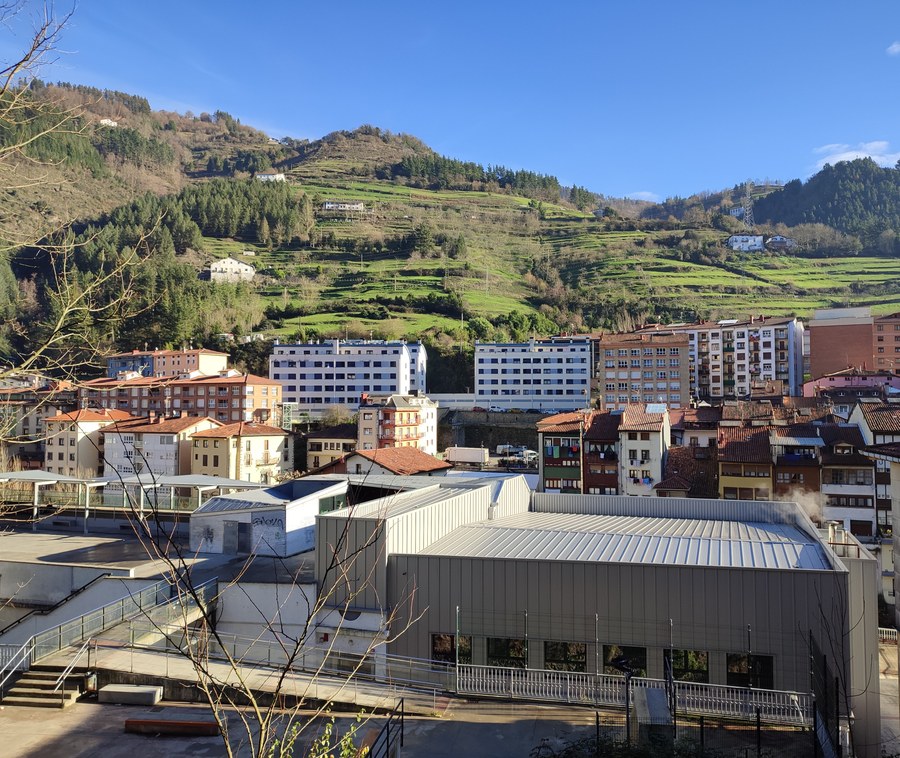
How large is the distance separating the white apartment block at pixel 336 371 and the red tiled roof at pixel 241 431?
57.6 feet

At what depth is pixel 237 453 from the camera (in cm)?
5081

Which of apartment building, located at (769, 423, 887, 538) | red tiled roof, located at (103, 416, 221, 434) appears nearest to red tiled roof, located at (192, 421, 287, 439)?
red tiled roof, located at (103, 416, 221, 434)

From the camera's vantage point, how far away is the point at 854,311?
75.0 metres

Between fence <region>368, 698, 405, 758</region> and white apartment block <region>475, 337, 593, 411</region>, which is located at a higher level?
white apartment block <region>475, 337, 593, 411</region>

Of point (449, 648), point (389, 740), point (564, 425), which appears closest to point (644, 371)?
point (564, 425)

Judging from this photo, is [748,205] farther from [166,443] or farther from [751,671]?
[751,671]

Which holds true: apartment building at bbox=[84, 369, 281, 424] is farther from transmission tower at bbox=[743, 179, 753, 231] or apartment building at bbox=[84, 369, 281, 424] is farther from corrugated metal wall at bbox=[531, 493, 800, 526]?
transmission tower at bbox=[743, 179, 753, 231]

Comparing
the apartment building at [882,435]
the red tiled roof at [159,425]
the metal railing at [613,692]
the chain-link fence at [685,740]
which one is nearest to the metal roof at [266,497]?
the metal railing at [613,692]

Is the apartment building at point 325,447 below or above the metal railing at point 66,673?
below

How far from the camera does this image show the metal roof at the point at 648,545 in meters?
15.6

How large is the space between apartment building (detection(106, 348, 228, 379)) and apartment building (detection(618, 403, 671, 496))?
43.8 meters

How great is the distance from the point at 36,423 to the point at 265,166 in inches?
6069

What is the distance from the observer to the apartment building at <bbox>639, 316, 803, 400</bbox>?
74.2 meters

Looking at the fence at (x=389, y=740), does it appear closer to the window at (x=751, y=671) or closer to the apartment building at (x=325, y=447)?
the window at (x=751, y=671)
